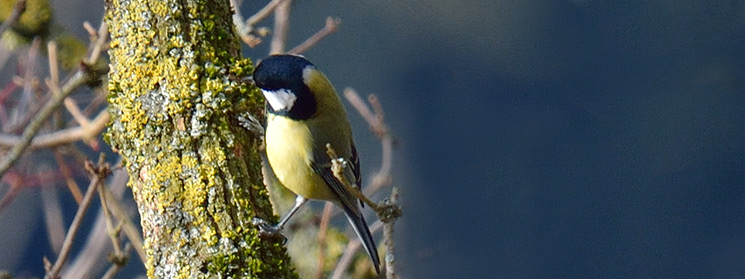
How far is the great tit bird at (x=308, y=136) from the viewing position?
239 centimetres

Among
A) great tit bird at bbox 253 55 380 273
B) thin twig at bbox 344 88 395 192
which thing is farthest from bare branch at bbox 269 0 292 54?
great tit bird at bbox 253 55 380 273

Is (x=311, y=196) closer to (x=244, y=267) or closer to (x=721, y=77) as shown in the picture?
(x=244, y=267)

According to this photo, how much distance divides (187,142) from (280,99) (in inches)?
14.7

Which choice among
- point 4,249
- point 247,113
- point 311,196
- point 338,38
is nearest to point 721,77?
point 338,38

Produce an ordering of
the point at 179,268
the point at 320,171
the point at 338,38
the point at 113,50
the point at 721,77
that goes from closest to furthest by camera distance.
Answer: the point at 179,268 → the point at 113,50 → the point at 320,171 → the point at 721,77 → the point at 338,38

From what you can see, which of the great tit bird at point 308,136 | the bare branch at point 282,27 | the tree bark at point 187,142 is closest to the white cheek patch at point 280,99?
the great tit bird at point 308,136

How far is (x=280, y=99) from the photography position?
2.37 metres

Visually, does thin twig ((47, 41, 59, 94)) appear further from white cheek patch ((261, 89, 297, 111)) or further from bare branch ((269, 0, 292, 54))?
white cheek patch ((261, 89, 297, 111))

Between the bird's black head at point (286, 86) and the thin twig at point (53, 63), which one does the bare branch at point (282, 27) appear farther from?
the bird's black head at point (286, 86)

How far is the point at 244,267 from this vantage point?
6.67 ft

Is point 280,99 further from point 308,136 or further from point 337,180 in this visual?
point 337,180

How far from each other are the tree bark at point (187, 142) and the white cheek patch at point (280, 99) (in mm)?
148

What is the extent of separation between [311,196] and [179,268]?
0.69 m

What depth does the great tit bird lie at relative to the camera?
7.83 ft
